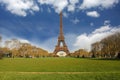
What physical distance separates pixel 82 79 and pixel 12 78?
638 centimetres

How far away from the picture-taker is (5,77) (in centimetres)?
2219

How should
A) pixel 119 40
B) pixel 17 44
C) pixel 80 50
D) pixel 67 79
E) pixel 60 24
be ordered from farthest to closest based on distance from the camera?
pixel 80 50 → pixel 17 44 → pixel 60 24 → pixel 119 40 → pixel 67 79

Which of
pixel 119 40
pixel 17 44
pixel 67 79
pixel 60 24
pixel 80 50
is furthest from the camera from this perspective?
pixel 80 50

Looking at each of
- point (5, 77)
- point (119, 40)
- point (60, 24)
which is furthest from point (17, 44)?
point (5, 77)

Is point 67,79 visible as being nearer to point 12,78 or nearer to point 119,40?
point 12,78

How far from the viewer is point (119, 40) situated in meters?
80.6

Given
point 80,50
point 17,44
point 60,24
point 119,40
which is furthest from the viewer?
point 80,50

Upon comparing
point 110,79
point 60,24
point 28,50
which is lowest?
point 110,79

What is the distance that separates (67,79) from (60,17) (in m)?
85.2

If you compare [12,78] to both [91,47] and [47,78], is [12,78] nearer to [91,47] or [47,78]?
[47,78]

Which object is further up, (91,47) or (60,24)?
(60,24)

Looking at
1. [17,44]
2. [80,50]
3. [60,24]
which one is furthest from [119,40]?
[80,50]

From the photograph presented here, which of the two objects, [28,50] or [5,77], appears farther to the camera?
[28,50]

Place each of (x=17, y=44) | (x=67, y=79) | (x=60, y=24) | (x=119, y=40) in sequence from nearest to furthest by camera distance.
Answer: (x=67, y=79)
(x=119, y=40)
(x=60, y=24)
(x=17, y=44)
